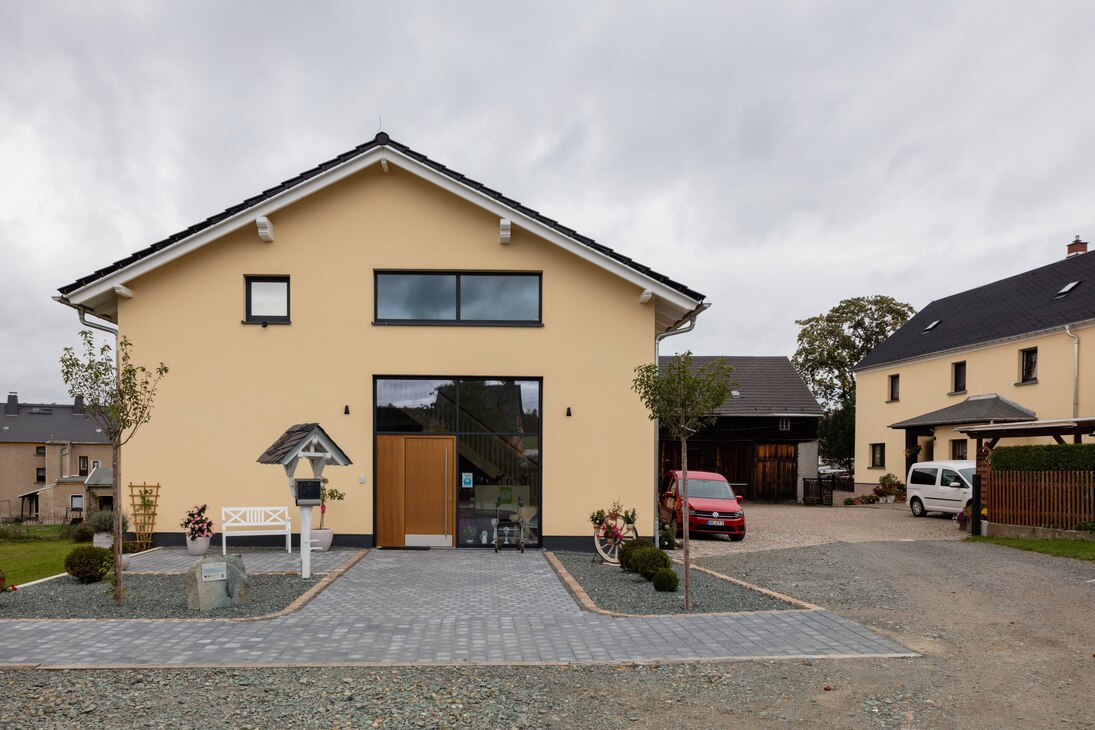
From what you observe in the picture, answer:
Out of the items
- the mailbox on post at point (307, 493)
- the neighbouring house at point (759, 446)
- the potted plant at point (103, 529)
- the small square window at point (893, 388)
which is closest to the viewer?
the mailbox on post at point (307, 493)

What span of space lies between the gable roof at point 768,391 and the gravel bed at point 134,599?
23.0 m

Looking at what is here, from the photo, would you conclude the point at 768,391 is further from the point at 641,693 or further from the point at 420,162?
the point at 641,693

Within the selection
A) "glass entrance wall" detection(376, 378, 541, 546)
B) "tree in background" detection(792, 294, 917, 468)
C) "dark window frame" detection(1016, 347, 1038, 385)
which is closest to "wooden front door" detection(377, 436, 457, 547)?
"glass entrance wall" detection(376, 378, 541, 546)

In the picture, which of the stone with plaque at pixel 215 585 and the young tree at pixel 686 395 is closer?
the stone with plaque at pixel 215 585

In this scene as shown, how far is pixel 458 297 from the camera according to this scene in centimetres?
1338

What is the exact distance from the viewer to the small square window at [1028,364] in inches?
962

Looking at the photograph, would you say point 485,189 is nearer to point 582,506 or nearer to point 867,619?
point 582,506

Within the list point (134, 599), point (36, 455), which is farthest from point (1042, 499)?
point (36, 455)

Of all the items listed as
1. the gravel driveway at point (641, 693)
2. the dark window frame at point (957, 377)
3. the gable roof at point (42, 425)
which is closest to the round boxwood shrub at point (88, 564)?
the gravel driveway at point (641, 693)

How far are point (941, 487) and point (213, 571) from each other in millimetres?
21099

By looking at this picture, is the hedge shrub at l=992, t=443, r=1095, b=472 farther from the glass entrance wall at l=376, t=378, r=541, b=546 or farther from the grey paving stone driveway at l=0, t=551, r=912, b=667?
the glass entrance wall at l=376, t=378, r=541, b=546

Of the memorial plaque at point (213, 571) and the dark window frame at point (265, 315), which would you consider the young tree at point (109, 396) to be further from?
the dark window frame at point (265, 315)

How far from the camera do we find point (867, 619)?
803 centimetres

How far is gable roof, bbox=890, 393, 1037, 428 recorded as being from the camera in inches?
934
